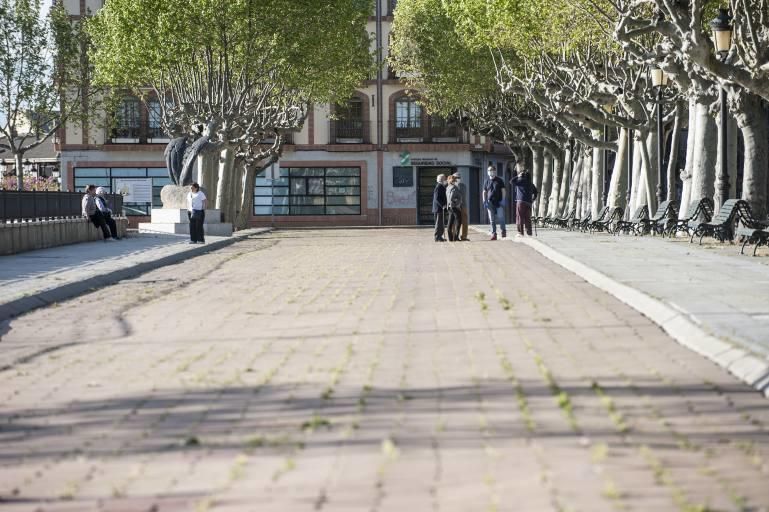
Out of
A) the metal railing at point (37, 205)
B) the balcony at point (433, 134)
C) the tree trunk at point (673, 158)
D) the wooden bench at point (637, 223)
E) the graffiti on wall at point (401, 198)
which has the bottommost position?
the graffiti on wall at point (401, 198)

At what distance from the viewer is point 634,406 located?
7.86m

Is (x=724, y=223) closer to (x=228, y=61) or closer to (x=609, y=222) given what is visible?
(x=609, y=222)

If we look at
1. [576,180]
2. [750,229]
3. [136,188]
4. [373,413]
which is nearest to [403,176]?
[136,188]

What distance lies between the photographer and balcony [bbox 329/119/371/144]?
75.5m

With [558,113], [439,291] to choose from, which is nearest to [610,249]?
[439,291]

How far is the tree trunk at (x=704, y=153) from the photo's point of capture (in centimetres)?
3209

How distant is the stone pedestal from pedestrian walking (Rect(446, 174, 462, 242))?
36.5 ft

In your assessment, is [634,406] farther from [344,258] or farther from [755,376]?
[344,258]

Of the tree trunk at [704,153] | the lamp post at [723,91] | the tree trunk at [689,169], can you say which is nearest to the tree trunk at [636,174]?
the tree trunk at [689,169]

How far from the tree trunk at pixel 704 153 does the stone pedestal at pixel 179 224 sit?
17.4 m

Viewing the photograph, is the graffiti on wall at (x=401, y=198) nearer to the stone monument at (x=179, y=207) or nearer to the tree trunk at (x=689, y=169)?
the stone monument at (x=179, y=207)

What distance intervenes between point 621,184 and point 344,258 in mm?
19946

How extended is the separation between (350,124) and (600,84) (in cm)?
3594

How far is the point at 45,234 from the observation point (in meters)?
32.2
